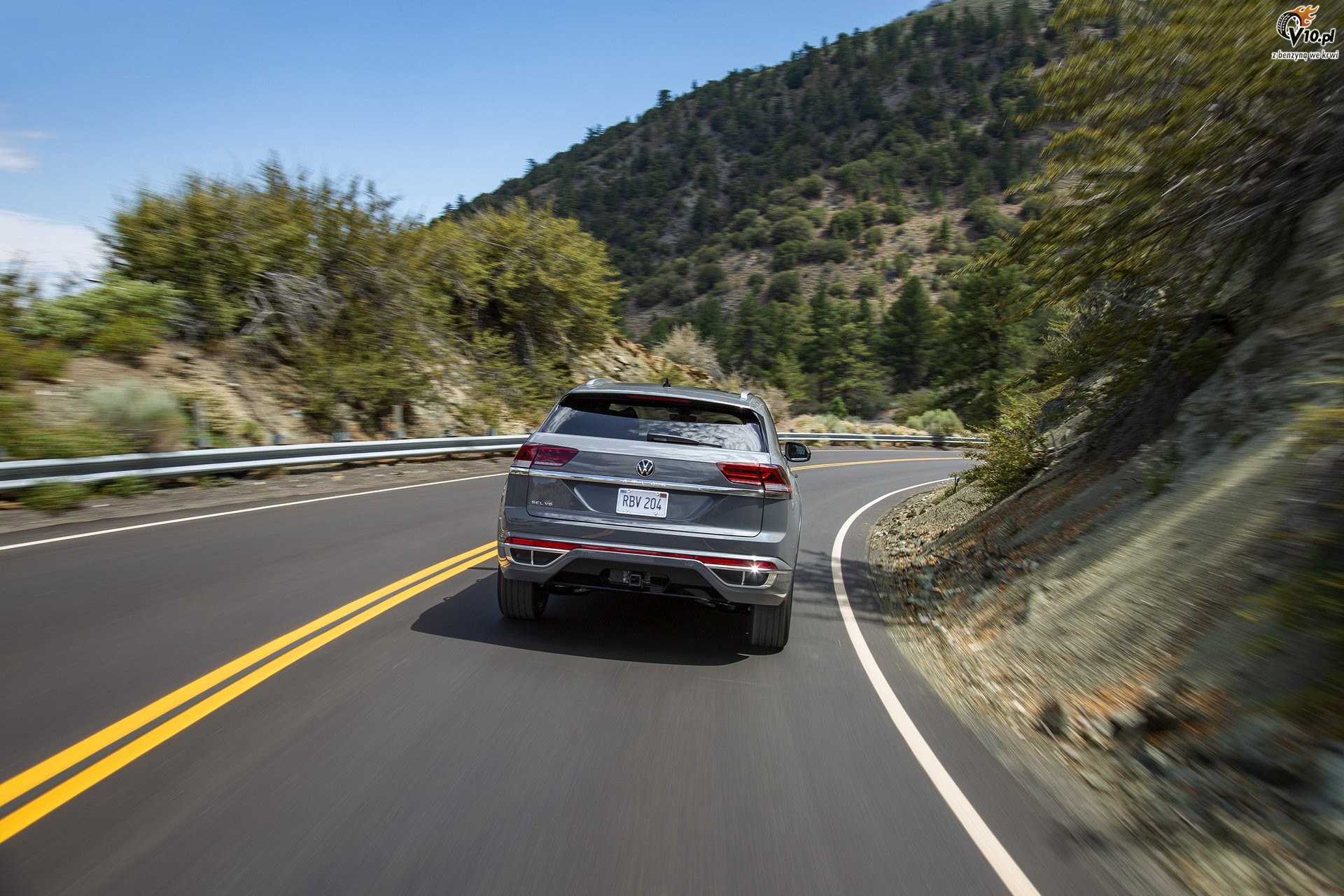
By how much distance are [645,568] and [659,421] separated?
1.01m

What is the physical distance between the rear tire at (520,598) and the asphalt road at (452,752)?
0.12 meters

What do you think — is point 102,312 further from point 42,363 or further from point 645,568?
point 645,568

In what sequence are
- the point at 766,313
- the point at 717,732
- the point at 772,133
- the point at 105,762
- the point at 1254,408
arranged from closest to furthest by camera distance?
1. the point at 105,762
2. the point at 717,732
3. the point at 1254,408
4. the point at 766,313
5. the point at 772,133

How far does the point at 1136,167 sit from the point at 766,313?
75.0 m

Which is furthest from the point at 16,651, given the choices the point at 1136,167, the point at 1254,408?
the point at 1136,167

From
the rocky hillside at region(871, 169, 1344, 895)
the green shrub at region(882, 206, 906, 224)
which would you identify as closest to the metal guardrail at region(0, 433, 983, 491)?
the rocky hillside at region(871, 169, 1344, 895)

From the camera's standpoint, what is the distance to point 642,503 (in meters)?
5.31

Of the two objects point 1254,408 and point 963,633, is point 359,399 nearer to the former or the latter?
Result: point 963,633

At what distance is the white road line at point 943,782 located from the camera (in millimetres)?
3170

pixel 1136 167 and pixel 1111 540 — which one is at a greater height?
pixel 1136 167

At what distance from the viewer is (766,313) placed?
81.6 m

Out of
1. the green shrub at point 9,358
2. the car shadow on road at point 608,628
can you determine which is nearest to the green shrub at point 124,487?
the green shrub at point 9,358

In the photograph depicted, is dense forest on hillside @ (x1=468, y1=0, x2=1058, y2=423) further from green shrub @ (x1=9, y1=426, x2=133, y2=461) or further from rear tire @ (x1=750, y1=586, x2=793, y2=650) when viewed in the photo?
rear tire @ (x1=750, y1=586, x2=793, y2=650)

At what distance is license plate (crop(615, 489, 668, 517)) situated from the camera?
5.30 meters
